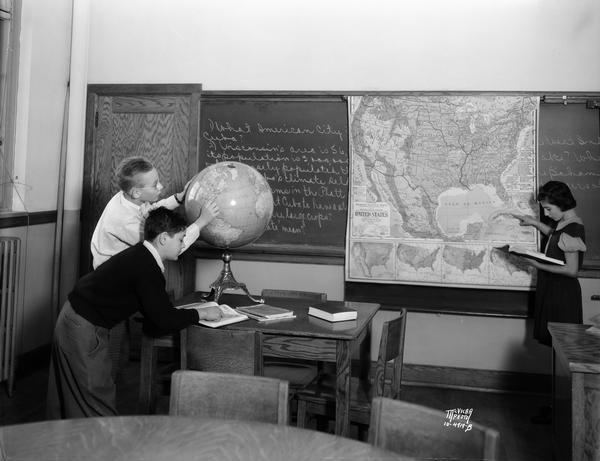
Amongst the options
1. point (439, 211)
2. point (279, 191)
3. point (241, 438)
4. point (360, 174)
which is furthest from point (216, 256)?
point (241, 438)

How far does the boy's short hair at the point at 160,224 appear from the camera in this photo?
2.96m

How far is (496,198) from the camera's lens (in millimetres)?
4516

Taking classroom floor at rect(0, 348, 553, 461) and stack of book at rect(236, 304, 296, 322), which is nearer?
stack of book at rect(236, 304, 296, 322)

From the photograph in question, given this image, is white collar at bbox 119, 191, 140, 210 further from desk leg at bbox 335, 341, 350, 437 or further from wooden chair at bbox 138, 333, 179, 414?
desk leg at bbox 335, 341, 350, 437

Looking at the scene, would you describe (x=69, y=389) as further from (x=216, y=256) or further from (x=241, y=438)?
(x=216, y=256)

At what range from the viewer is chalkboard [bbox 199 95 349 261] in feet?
15.6

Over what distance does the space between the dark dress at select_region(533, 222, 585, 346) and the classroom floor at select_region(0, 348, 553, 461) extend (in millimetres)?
536

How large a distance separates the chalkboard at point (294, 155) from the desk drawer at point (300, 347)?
1776 mm

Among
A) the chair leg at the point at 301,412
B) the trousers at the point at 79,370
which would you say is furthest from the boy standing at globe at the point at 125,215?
the chair leg at the point at 301,412

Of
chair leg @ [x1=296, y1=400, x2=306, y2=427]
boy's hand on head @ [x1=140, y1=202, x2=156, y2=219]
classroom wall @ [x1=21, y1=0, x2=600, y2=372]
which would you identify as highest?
classroom wall @ [x1=21, y1=0, x2=600, y2=372]

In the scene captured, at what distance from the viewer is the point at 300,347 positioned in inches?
119

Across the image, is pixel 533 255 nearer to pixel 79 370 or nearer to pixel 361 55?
pixel 361 55

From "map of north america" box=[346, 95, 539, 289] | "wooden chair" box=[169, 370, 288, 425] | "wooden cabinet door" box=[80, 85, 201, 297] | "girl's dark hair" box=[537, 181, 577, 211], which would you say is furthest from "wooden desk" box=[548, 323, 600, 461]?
"wooden cabinet door" box=[80, 85, 201, 297]

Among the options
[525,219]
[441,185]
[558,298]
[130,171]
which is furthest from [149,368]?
[525,219]
